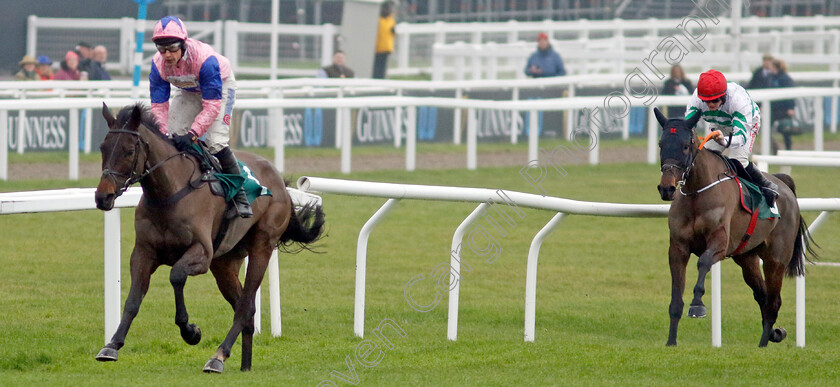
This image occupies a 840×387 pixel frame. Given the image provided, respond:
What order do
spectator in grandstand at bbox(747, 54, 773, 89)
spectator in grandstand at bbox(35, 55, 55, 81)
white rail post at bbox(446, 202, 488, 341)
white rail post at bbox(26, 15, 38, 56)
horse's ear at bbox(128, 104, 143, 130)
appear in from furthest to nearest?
white rail post at bbox(26, 15, 38, 56) → spectator in grandstand at bbox(747, 54, 773, 89) → spectator in grandstand at bbox(35, 55, 55, 81) → white rail post at bbox(446, 202, 488, 341) → horse's ear at bbox(128, 104, 143, 130)

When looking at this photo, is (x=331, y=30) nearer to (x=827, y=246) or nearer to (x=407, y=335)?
(x=827, y=246)

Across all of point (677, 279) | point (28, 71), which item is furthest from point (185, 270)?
point (28, 71)

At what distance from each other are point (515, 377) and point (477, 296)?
2.85 metres

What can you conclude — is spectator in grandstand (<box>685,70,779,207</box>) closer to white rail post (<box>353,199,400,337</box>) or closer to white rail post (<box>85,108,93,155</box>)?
white rail post (<box>353,199,400,337</box>)

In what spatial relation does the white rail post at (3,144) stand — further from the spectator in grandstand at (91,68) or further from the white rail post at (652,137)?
the white rail post at (652,137)

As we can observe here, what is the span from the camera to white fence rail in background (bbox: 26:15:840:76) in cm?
1877

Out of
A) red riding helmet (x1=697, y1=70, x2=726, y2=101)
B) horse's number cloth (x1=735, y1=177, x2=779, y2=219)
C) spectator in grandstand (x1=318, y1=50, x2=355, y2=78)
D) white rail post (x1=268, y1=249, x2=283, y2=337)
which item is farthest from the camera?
spectator in grandstand (x1=318, y1=50, x2=355, y2=78)

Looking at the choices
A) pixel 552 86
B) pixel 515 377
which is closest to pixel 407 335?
pixel 515 377

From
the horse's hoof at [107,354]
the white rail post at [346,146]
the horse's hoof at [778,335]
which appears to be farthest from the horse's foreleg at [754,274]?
the white rail post at [346,146]

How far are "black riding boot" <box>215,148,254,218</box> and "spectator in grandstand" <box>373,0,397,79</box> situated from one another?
46.5ft

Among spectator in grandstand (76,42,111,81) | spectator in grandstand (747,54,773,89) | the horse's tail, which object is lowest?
the horse's tail

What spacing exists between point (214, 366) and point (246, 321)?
36 centimetres

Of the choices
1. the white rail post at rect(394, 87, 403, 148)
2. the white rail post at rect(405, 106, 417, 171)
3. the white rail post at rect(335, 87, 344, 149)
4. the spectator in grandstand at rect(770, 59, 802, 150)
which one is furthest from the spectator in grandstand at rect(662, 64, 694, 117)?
the white rail post at rect(335, 87, 344, 149)

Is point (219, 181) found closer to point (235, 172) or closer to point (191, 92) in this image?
point (235, 172)
